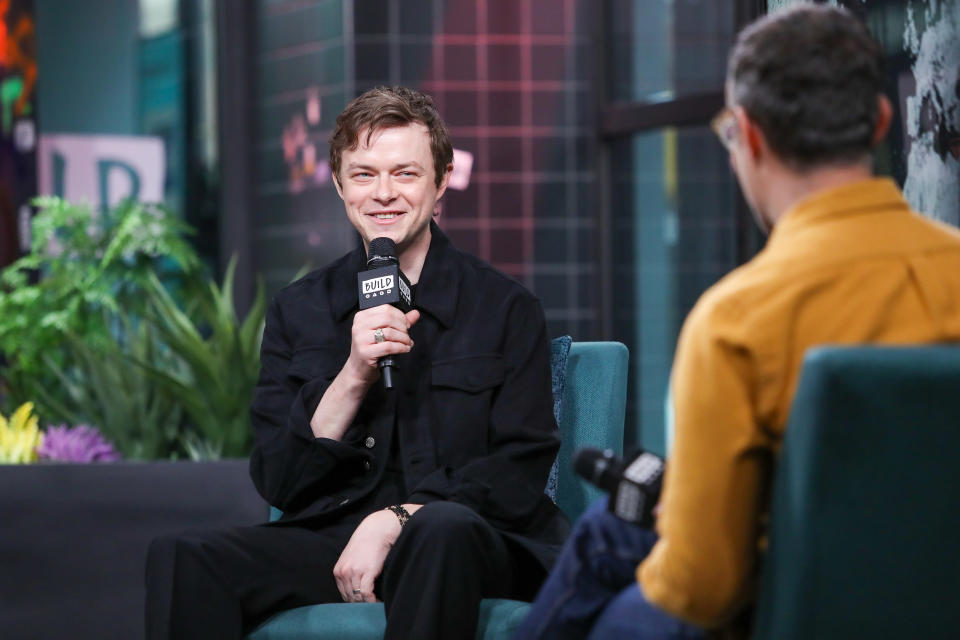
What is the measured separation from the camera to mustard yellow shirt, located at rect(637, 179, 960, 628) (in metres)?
1.40

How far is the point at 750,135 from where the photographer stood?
1.51m

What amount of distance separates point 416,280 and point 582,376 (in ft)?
1.26

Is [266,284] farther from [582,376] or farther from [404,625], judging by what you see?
[404,625]

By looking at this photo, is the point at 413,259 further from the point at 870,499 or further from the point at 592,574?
the point at 870,499

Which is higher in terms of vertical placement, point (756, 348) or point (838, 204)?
point (838, 204)

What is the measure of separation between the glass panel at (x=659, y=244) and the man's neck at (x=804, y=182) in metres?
4.33

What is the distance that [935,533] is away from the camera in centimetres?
136

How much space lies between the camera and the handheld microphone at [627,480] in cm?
162

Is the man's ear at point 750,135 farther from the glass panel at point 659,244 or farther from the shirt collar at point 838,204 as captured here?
the glass panel at point 659,244

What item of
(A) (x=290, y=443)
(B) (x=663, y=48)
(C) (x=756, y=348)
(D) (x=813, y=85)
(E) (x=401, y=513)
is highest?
(B) (x=663, y=48)

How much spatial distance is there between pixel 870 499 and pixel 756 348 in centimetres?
18

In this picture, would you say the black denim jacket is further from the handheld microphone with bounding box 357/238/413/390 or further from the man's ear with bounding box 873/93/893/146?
the man's ear with bounding box 873/93/893/146

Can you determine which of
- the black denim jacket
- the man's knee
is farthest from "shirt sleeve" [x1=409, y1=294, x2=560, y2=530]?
the man's knee

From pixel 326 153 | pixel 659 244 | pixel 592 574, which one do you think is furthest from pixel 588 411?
pixel 659 244
